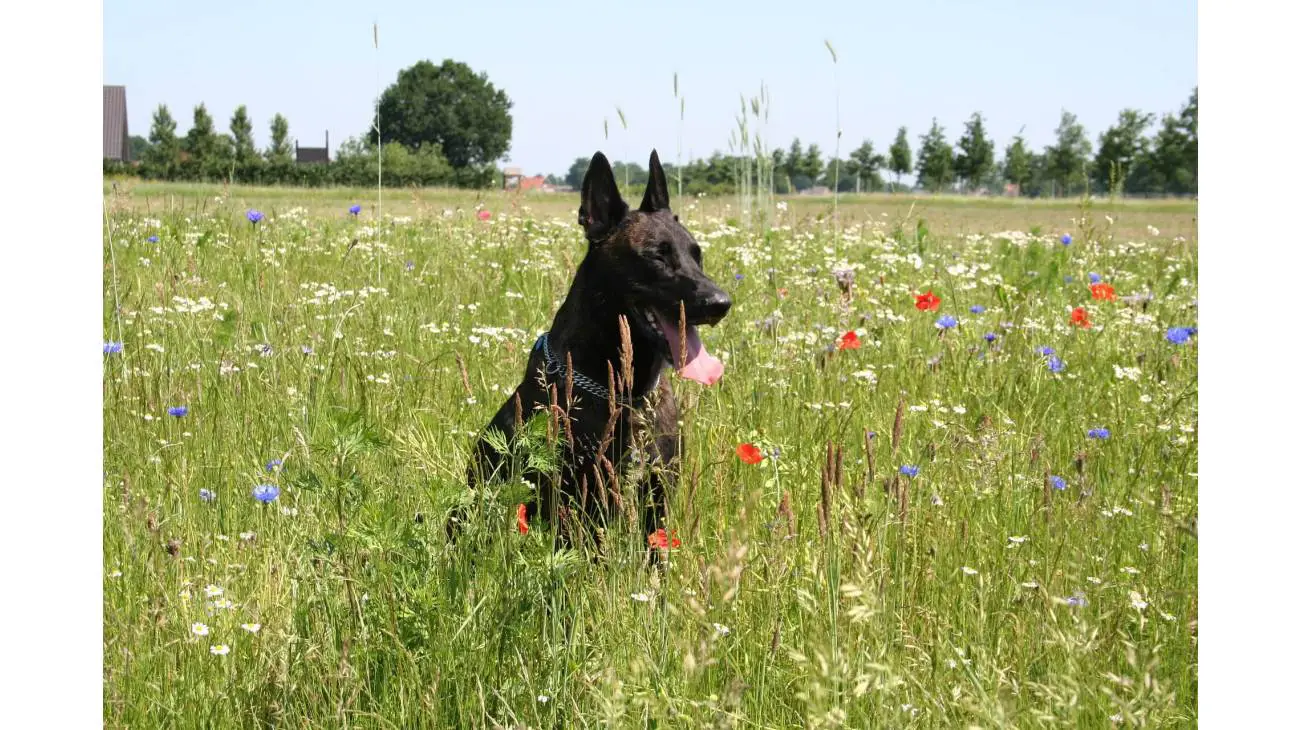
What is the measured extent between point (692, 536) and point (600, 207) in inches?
56.3

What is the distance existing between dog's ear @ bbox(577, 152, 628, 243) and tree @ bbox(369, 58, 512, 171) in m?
38.7


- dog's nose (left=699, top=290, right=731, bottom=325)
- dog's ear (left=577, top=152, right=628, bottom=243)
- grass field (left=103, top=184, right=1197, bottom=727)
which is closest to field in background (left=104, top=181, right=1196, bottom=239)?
grass field (left=103, top=184, right=1197, bottom=727)

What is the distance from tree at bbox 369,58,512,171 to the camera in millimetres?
41844

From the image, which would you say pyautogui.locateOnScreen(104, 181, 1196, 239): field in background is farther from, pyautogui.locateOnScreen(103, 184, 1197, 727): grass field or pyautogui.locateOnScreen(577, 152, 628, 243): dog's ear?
pyautogui.locateOnScreen(577, 152, 628, 243): dog's ear

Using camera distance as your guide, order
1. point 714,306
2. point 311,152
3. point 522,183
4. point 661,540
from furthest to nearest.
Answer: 1. point 311,152
2. point 522,183
3. point 714,306
4. point 661,540

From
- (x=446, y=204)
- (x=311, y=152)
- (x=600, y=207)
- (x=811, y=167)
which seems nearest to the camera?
(x=600, y=207)

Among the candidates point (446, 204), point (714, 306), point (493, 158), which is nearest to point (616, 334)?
point (714, 306)

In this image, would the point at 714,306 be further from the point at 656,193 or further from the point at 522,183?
the point at 522,183

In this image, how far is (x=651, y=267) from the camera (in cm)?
349

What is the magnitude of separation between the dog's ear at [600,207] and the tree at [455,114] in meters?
38.7

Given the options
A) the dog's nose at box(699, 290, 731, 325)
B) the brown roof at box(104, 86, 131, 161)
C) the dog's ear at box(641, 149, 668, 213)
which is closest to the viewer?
the brown roof at box(104, 86, 131, 161)

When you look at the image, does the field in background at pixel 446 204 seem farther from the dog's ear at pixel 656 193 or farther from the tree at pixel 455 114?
the tree at pixel 455 114

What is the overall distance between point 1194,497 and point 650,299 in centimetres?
175

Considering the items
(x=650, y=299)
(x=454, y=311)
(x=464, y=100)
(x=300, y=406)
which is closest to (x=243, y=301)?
(x=454, y=311)
